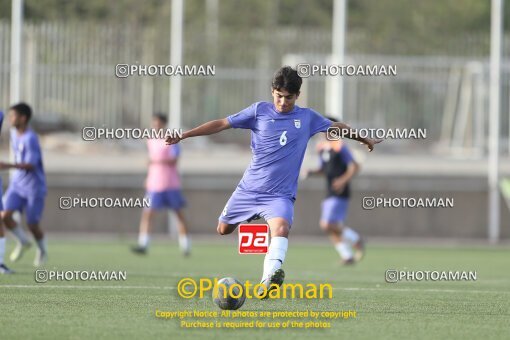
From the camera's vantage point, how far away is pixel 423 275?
1667 cm

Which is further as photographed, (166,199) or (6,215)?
(166,199)

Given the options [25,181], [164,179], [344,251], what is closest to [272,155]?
[25,181]

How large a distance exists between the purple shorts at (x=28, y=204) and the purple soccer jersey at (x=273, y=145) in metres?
5.93

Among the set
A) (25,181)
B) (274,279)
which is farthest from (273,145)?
(25,181)

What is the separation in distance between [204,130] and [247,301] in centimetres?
183

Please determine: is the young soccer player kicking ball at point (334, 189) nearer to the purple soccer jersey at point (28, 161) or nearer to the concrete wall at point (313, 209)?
the purple soccer jersey at point (28, 161)

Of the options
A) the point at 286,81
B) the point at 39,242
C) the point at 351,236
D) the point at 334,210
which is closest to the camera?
the point at 286,81

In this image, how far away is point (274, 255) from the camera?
11.0m

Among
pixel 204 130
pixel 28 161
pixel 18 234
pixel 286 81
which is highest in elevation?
pixel 286 81

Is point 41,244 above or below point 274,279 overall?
below

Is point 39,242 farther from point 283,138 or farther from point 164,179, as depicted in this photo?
point 283,138

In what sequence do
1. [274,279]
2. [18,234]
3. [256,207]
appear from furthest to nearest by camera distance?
1. [18,234]
2. [256,207]
3. [274,279]

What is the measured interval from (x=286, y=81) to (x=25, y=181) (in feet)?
22.3

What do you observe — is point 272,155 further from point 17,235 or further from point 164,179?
point 164,179
